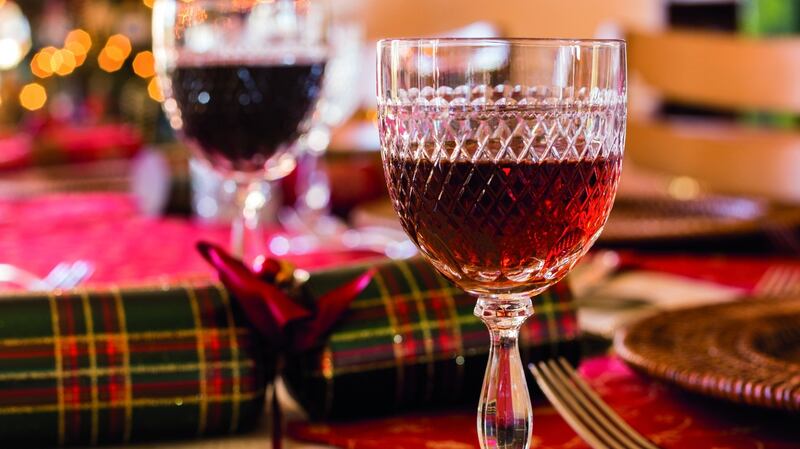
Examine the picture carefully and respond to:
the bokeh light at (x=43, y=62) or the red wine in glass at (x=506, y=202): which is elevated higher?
the red wine in glass at (x=506, y=202)

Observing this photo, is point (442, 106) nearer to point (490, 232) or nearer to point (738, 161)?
point (490, 232)

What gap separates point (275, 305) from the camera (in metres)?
0.68

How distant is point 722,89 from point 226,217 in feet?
3.52

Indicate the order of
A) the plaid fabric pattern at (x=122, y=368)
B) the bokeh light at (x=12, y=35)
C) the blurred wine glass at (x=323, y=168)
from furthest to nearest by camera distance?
the bokeh light at (x=12, y=35) < the blurred wine glass at (x=323, y=168) < the plaid fabric pattern at (x=122, y=368)

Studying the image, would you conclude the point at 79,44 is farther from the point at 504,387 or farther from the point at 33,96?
the point at 504,387

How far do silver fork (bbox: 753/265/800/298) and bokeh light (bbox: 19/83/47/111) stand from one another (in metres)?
7.31

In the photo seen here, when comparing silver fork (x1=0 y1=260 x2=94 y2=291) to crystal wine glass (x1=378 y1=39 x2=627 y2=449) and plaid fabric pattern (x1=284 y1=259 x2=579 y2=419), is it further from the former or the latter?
crystal wine glass (x1=378 y1=39 x2=627 y2=449)

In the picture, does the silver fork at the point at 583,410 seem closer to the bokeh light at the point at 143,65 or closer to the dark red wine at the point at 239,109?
the dark red wine at the point at 239,109

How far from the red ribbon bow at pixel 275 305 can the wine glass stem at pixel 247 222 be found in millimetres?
195

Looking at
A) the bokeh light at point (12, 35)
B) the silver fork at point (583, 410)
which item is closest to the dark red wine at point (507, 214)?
the silver fork at point (583, 410)

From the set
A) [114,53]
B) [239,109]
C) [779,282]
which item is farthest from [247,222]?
[114,53]

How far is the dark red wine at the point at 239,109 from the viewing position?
87 centimetres

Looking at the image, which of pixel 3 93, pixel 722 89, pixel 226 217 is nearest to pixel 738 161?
pixel 722 89

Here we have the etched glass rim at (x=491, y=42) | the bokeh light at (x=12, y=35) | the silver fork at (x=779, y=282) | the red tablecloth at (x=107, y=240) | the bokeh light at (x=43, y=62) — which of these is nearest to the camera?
the etched glass rim at (x=491, y=42)
